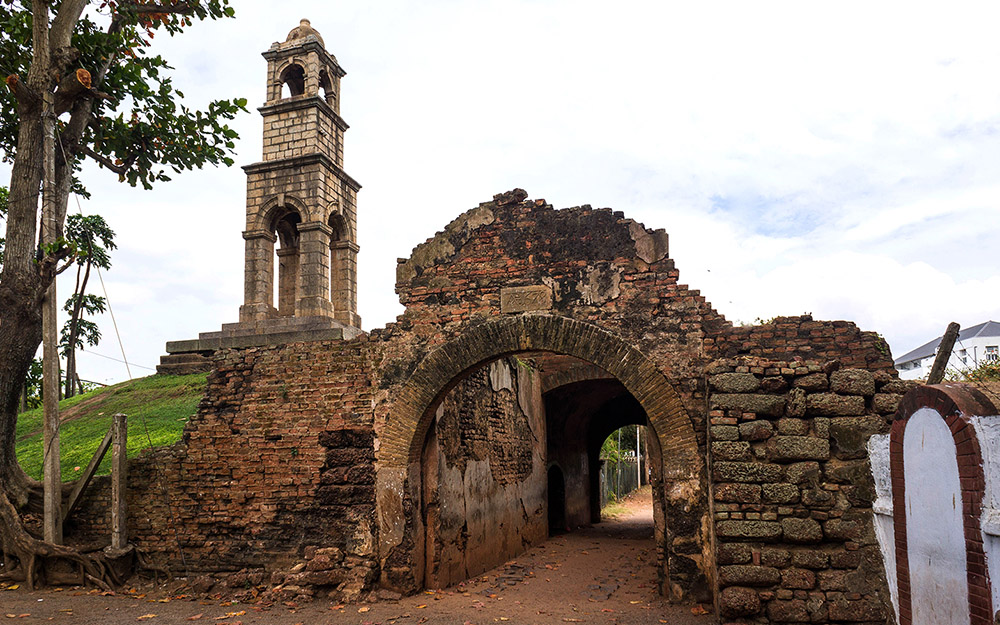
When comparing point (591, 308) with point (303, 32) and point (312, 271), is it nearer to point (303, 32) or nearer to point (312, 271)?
point (312, 271)

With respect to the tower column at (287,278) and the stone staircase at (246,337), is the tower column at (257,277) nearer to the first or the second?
the stone staircase at (246,337)

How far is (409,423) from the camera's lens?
26.9 ft

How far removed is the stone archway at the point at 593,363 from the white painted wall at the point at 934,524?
7.47 feet

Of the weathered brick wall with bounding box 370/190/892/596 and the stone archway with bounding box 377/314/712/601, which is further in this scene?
the weathered brick wall with bounding box 370/190/892/596

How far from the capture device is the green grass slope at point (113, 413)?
11914 mm

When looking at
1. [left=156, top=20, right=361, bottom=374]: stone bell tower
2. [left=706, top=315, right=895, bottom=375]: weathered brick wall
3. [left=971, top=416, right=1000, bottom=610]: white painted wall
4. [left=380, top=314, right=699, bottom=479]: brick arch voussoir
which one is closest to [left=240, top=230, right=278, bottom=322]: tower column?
[left=156, top=20, right=361, bottom=374]: stone bell tower

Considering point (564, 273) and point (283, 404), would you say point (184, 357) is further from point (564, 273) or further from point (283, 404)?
point (564, 273)

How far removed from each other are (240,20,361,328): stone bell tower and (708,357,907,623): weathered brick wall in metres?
12.2

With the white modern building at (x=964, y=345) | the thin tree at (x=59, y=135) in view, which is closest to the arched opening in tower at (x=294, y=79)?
the thin tree at (x=59, y=135)

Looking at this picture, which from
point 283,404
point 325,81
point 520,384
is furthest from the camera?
point 325,81

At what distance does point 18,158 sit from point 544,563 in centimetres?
989

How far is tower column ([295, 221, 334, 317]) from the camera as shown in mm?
16797

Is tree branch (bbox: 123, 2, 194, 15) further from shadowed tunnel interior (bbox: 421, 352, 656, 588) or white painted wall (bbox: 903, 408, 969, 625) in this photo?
Result: white painted wall (bbox: 903, 408, 969, 625)

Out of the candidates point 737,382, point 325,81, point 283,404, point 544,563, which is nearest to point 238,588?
point 283,404
